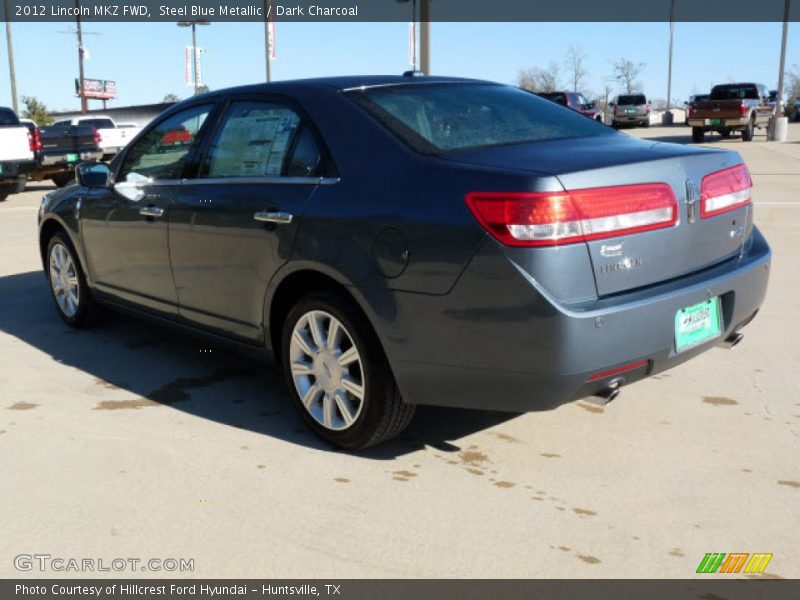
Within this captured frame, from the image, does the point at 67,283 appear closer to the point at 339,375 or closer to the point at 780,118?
the point at 339,375

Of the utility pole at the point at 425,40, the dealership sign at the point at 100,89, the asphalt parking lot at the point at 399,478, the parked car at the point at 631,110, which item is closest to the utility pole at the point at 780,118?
the parked car at the point at 631,110

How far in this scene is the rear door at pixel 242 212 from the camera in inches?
154

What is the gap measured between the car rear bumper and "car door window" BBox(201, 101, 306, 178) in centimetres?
103

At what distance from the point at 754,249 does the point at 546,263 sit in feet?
4.86

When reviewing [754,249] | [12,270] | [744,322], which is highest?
[754,249]

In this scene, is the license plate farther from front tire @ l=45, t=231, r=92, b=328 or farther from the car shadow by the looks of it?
front tire @ l=45, t=231, r=92, b=328

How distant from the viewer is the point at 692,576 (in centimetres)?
278

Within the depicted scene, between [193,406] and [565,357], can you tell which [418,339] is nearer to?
[565,357]

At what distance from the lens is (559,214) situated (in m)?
3.05

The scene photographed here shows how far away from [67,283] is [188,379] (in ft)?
5.68

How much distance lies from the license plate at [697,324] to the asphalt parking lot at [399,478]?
21.2 inches

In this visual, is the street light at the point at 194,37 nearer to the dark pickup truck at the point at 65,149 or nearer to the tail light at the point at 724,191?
the dark pickup truck at the point at 65,149

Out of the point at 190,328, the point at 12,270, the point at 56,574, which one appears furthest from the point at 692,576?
the point at 12,270
